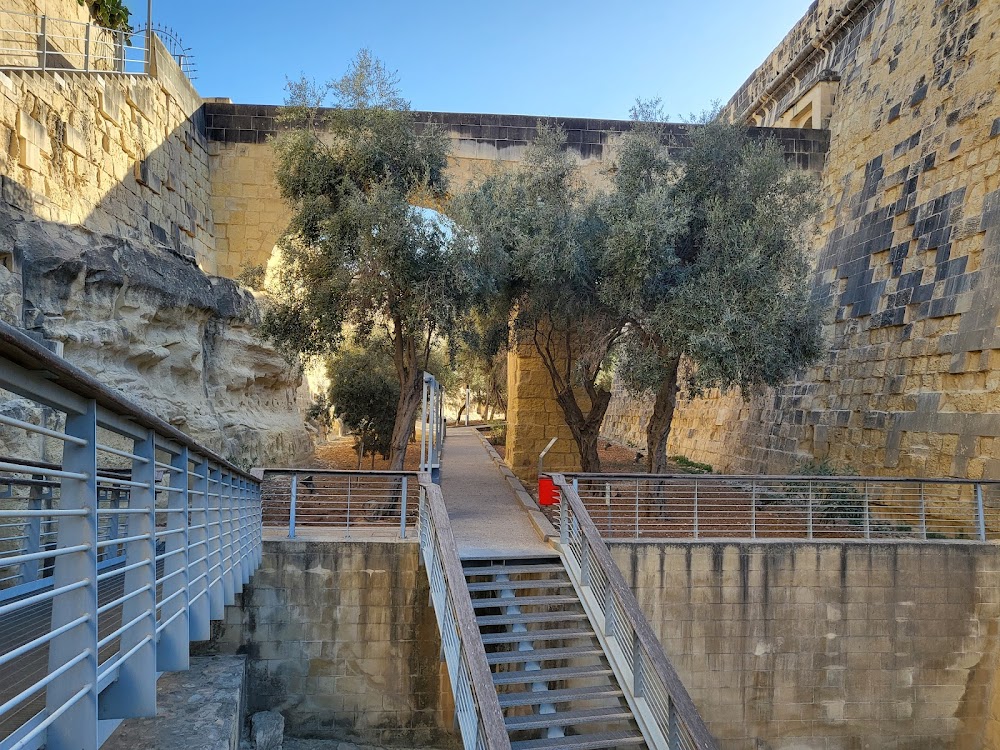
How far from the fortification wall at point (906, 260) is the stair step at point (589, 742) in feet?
24.4

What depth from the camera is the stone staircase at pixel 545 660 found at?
18.6 ft

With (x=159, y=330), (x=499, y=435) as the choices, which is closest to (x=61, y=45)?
(x=159, y=330)

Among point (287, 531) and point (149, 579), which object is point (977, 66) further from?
point (149, 579)

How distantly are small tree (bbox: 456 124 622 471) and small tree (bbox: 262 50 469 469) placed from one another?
0.78m

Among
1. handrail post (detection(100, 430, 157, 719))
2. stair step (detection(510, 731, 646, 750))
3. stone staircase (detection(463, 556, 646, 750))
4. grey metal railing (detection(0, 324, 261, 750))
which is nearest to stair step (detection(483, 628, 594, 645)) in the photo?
stone staircase (detection(463, 556, 646, 750))

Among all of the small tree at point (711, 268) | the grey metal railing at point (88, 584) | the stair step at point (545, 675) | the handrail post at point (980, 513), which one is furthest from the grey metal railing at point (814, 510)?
the grey metal railing at point (88, 584)

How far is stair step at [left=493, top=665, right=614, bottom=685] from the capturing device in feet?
19.7

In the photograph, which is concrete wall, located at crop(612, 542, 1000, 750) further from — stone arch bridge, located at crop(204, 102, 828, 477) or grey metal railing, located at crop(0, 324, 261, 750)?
stone arch bridge, located at crop(204, 102, 828, 477)

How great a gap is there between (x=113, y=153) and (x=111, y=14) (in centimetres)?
393

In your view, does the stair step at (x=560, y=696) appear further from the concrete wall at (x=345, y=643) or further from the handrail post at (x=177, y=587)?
the handrail post at (x=177, y=587)

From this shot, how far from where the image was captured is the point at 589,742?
18.0 feet

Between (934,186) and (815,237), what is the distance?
3671 millimetres

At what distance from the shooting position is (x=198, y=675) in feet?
22.0

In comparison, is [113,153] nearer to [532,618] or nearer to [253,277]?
[253,277]
